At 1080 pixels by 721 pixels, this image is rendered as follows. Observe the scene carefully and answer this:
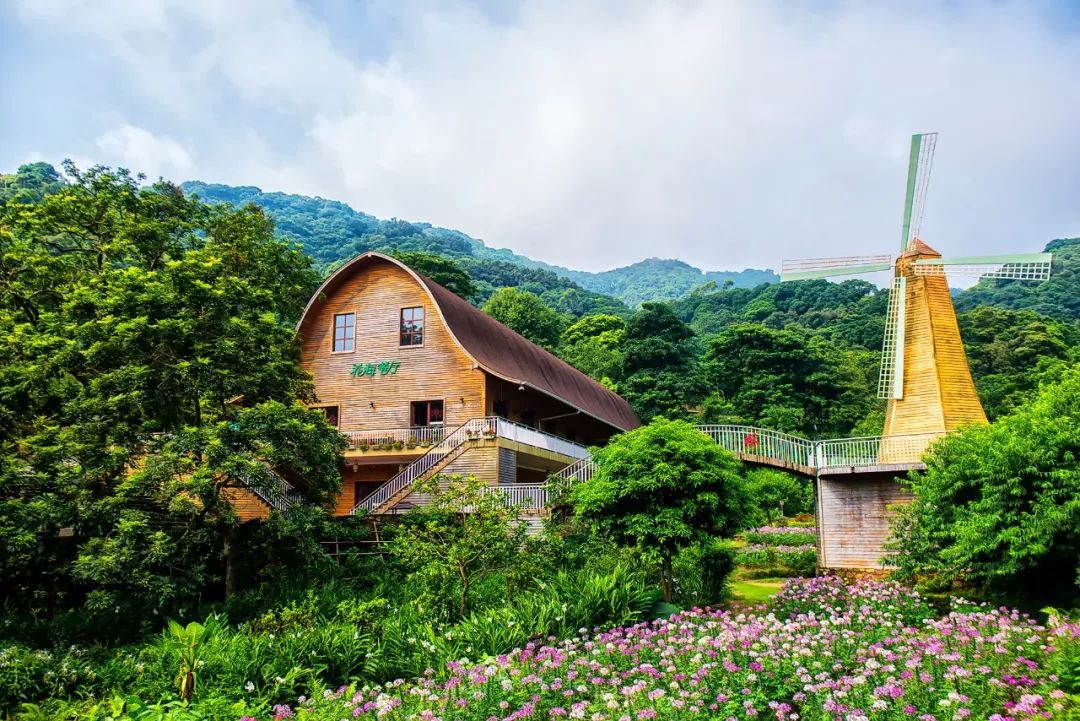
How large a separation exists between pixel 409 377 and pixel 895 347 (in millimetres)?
16059

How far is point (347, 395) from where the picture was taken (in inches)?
1075

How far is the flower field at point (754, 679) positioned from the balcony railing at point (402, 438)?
13.9 m

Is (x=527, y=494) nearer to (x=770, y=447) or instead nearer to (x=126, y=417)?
(x=770, y=447)

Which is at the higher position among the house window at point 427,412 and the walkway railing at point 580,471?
the house window at point 427,412

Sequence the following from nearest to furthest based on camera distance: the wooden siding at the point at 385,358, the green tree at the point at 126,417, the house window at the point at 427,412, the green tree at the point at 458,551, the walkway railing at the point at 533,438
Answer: the green tree at the point at 458,551
the green tree at the point at 126,417
the walkway railing at the point at 533,438
the wooden siding at the point at 385,358
the house window at the point at 427,412

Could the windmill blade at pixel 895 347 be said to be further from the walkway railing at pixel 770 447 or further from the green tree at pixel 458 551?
the green tree at pixel 458 551

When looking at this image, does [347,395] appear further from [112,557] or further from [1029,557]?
[1029,557]

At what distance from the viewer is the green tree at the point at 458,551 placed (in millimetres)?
14359

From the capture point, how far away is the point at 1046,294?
76688 mm

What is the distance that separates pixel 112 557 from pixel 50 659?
2.54 m

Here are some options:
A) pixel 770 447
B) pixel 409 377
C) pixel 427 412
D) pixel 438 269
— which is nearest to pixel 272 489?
pixel 427 412

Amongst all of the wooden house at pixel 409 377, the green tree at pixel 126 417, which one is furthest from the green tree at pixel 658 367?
the green tree at pixel 126 417

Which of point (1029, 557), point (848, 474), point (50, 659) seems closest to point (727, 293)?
point (848, 474)

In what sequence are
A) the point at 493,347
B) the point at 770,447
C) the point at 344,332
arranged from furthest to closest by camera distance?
1. the point at 344,332
2. the point at 493,347
3. the point at 770,447
